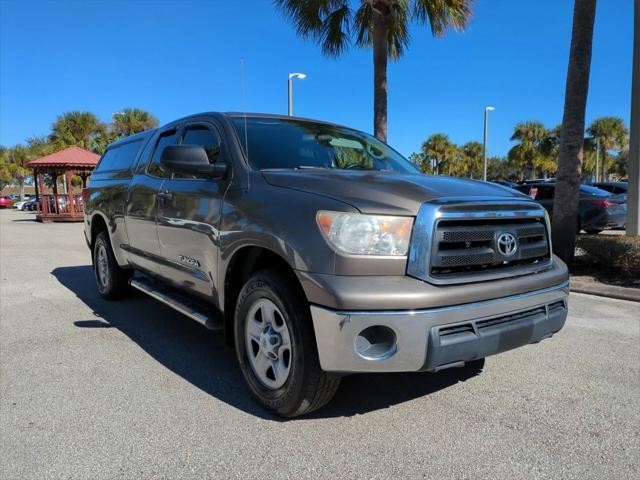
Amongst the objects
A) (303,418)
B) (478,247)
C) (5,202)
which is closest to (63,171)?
(303,418)

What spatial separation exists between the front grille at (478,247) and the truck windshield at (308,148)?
121 centimetres

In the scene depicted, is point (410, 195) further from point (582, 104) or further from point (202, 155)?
point (582, 104)

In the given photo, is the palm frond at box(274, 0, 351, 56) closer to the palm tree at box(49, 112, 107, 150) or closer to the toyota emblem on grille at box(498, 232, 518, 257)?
the toyota emblem on grille at box(498, 232, 518, 257)

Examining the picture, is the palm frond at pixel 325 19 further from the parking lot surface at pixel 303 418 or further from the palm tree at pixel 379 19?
the parking lot surface at pixel 303 418

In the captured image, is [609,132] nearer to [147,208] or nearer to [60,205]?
[60,205]

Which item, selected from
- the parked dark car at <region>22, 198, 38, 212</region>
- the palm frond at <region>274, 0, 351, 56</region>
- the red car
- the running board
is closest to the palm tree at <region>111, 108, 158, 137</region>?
the parked dark car at <region>22, 198, 38, 212</region>

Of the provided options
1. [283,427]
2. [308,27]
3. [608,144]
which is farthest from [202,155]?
[608,144]

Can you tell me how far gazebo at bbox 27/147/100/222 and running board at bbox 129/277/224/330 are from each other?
797 inches

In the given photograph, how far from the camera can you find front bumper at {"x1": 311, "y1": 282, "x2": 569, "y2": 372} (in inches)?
98.2

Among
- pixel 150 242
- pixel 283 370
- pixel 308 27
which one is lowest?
pixel 283 370

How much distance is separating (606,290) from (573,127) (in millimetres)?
2773

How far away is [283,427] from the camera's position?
9.61ft

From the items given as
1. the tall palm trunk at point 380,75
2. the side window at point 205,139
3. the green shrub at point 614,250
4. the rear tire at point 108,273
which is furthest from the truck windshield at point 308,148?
the tall palm trunk at point 380,75

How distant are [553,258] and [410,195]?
4.48ft
